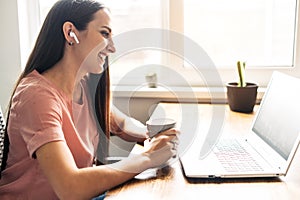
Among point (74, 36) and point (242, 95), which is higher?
point (74, 36)

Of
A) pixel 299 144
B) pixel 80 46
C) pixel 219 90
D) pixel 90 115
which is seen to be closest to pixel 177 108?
pixel 219 90

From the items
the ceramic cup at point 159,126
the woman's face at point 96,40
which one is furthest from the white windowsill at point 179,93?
the ceramic cup at point 159,126

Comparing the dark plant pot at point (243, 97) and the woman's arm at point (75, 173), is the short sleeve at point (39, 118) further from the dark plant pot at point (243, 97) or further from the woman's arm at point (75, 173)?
the dark plant pot at point (243, 97)

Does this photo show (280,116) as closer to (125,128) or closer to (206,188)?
(206,188)

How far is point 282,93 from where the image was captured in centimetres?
125

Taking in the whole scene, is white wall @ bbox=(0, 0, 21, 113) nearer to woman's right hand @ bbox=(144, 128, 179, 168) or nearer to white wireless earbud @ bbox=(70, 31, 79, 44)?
white wireless earbud @ bbox=(70, 31, 79, 44)

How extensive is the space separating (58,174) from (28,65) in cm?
41

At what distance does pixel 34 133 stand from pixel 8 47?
4.17ft

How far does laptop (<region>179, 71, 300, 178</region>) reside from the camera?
1019mm

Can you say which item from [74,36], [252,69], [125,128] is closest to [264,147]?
[125,128]

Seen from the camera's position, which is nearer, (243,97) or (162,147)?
(162,147)

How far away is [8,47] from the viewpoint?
2.12 m

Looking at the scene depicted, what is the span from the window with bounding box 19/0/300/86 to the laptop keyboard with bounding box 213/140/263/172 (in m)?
0.93

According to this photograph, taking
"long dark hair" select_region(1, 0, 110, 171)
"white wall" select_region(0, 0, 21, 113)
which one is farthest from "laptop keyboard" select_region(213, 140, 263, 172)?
"white wall" select_region(0, 0, 21, 113)
